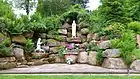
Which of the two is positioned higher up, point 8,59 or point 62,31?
point 62,31

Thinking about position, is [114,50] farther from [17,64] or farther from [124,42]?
[17,64]

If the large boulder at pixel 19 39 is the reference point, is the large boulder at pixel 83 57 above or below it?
below

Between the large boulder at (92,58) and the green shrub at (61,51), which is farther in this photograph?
the green shrub at (61,51)

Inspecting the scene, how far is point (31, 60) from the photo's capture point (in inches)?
412

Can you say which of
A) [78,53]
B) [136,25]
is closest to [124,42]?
[78,53]

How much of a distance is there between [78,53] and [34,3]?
11282 mm

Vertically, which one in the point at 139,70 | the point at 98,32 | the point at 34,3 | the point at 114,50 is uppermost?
the point at 34,3

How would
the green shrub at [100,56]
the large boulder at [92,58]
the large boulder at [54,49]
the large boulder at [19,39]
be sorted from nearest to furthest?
the green shrub at [100,56] < the large boulder at [92,58] < the large boulder at [19,39] < the large boulder at [54,49]

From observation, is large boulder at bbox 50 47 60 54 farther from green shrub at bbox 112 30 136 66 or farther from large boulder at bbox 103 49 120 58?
green shrub at bbox 112 30 136 66

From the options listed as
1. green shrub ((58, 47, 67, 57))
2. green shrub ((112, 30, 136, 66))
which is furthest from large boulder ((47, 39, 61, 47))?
green shrub ((112, 30, 136, 66))

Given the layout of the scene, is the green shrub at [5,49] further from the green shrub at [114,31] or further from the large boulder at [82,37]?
the large boulder at [82,37]

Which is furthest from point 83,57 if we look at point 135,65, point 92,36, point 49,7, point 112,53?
point 49,7

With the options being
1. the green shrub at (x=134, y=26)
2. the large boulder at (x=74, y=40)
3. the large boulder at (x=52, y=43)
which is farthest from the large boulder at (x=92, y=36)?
the green shrub at (x=134, y=26)

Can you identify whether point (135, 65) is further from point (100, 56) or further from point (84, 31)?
point (84, 31)
